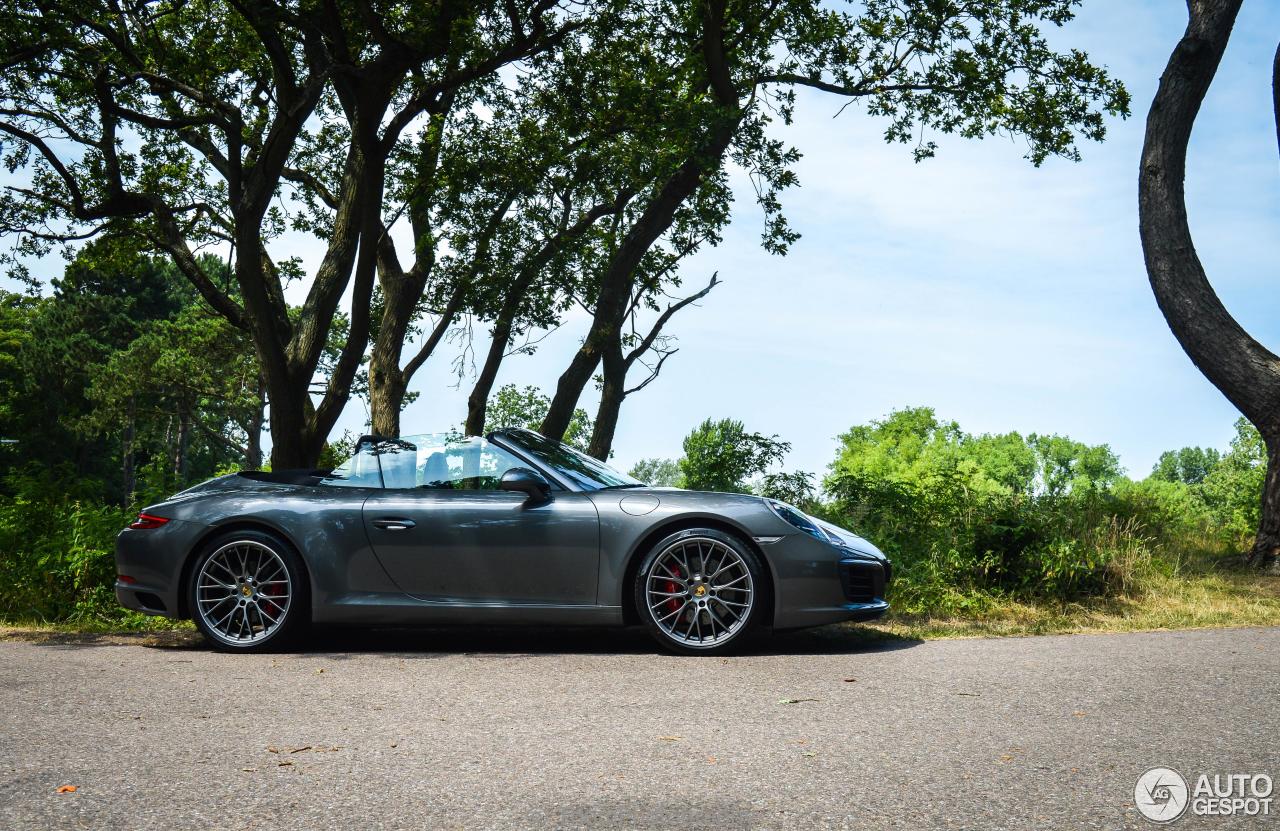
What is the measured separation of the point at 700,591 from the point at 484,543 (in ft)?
4.67

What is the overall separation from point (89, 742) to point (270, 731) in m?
0.71

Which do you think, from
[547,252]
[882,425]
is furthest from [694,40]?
[882,425]

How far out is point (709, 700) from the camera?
522cm

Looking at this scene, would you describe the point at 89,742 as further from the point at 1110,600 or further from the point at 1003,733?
the point at 1110,600

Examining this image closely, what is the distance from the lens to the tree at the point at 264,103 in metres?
13.0

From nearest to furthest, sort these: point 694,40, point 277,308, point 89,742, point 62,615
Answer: point 89,742 → point 62,615 → point 277,308 → point 694,40

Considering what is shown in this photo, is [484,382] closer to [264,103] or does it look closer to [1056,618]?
[264,103]

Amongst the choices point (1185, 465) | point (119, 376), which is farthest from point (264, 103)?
point (1185, 465)

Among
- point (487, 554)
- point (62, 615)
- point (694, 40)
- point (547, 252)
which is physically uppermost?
point (694, 40)

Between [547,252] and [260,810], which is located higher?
[547,252]

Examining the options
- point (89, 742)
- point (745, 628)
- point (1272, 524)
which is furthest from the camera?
point (1272, 524)

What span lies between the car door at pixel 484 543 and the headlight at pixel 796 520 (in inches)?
45.2

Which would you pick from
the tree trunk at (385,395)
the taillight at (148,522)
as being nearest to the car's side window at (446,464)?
the taillight at (148,522)

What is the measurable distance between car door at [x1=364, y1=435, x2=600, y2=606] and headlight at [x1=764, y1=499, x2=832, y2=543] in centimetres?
115
